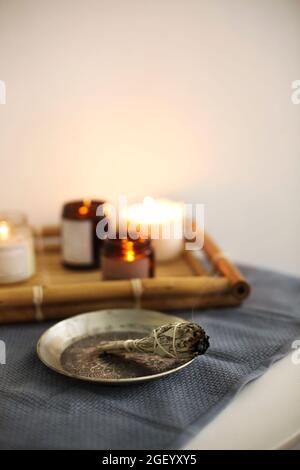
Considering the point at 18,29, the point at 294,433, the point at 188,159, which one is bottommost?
the point at 294,433

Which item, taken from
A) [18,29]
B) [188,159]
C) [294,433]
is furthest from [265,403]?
[18,29]

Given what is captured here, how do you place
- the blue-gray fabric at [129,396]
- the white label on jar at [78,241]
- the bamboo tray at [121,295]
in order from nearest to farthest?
the blue-gray fabric at [129,396], the bamboo tray at [121,295], the white label on jar at [78,241]

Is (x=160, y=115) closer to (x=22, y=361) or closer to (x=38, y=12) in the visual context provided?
(x=38, y=12)

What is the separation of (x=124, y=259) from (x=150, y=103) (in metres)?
0.31

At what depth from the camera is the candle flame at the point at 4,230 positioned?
0.77 meters

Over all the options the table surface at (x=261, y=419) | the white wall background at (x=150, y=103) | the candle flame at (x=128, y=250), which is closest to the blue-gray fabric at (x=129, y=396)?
the table surface at (x=261, y=419)

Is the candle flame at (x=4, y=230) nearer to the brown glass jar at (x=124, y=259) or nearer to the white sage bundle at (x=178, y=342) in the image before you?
the brown glass jar at (x=124, y=259)

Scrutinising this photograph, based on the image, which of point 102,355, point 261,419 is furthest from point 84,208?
point 261,419

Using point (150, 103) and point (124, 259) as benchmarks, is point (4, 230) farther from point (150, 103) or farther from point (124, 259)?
point (150, 103)

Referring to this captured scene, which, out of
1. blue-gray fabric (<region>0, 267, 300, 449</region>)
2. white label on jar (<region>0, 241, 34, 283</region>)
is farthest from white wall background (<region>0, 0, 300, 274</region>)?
blue-gray fabric (<region>0, 267, 300, 449</region>)

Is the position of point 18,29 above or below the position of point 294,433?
above
